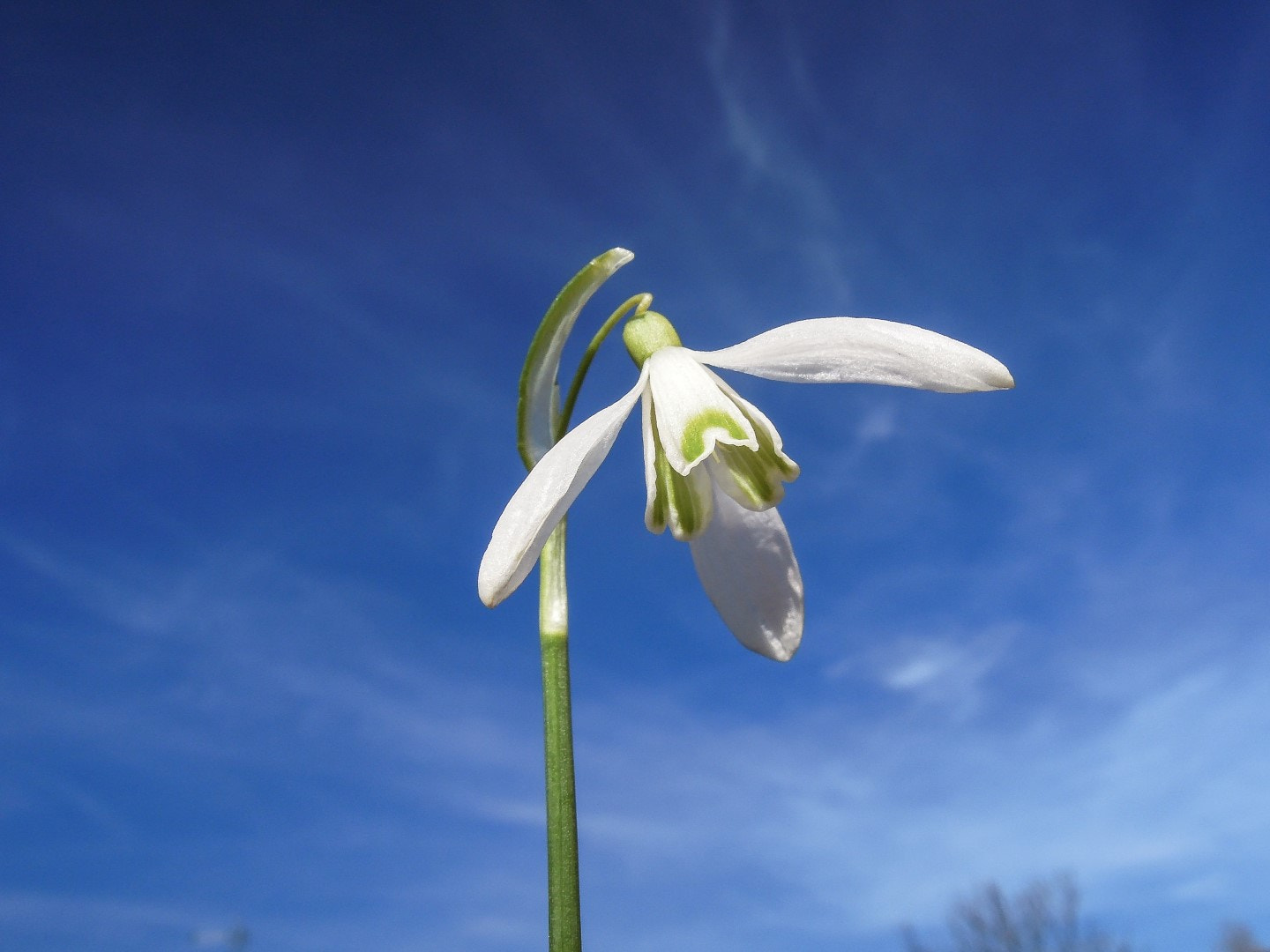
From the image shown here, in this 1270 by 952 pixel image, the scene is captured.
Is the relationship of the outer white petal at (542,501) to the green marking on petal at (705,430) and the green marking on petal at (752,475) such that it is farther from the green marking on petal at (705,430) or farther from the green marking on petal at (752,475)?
the green marking on petal at (752,475)

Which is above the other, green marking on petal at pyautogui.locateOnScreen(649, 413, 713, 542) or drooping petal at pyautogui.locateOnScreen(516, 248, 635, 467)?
drooping petal at pyautogui.locateOnScreen(516, 248, 635, 467)

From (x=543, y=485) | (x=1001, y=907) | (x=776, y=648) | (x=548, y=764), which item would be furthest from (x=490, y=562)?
(x=1001, y=907)

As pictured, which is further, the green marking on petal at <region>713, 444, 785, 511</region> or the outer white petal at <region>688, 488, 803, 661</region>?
the outer white petal at <region>688, 488, 803, 661</region>

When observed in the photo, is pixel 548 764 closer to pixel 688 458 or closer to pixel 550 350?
pixel 688 458

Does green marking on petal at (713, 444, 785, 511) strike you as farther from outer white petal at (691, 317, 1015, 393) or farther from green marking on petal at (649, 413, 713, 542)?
outer white petal at (691, 317, 1015, 393)

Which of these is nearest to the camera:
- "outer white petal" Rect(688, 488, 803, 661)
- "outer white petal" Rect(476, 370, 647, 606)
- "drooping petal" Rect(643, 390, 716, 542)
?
"outer white petal" Rect(476, 370, 647, 606)

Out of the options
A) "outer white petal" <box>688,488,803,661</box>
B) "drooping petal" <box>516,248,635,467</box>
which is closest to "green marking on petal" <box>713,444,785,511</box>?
"outer white petal" <box>688,488,803,661</box>

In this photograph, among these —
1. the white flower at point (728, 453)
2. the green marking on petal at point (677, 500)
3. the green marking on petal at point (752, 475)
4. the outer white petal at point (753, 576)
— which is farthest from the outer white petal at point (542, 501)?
the outer white petal at point (753, 576)

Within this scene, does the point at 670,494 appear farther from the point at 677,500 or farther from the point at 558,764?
the point at 558,764

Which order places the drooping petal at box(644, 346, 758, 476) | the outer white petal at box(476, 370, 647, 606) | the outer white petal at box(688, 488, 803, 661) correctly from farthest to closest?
1. the outer white petal at box(688, 488, 803, 661)
2. the drooping petal at box(644, 346, 758, 476)
3. the outer white petal at box(476, 370, 647, 606)

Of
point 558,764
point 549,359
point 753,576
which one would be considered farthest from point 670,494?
point 558,764
